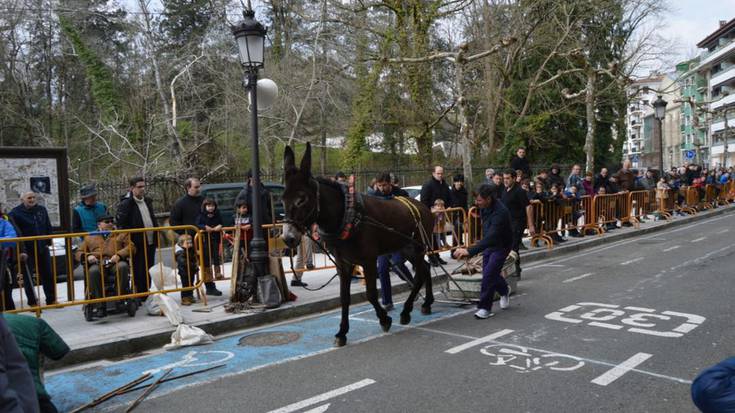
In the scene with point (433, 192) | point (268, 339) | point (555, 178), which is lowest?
point (268, 339)

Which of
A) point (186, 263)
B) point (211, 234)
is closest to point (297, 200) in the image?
point (186, 263)

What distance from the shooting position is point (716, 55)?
68812mm

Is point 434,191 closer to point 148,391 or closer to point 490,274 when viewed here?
point 490,274

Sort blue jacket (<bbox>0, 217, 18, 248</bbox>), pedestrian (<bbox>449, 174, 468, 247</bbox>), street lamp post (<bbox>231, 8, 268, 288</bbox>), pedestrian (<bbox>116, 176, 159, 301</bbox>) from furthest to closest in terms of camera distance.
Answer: pedestrian (<bbox>449, 174, 468, 247</bbox>)
street lamp post (<bbox>231, 8, 268, 288</bbox>)
pedestrian (<bbox>116, 176, 159, 301</bbox>)
blue jacket (<bbox>0, 217, 18, 248</bbox>)

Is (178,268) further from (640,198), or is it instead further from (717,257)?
(640,198)

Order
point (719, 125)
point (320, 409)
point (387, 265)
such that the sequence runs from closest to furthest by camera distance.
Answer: point (320, 409) → point (387, 265) → point (719, 125)

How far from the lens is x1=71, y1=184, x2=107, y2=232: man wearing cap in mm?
8664

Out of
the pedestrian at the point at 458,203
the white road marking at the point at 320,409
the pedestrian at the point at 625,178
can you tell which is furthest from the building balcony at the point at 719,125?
the white road marking at the point at 320,409

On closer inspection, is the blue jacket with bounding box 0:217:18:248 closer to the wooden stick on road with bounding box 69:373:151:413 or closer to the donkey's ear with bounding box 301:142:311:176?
the wooden stick on road with bounding box 69:373:151:413

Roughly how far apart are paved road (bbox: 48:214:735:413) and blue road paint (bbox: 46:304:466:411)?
20 mm

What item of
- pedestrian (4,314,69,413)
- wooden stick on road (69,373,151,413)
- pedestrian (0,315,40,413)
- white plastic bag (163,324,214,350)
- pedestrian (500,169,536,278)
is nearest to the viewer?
pedestrian (0,315,40,413)

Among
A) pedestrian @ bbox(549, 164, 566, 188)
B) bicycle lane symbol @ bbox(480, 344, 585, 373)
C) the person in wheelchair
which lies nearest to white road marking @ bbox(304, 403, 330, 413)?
bicycle lane symbol @ bbox(480, 344, 585, 373)

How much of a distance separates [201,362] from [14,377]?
393 cm

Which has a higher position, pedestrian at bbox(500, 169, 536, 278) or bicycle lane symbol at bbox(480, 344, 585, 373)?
pedestrian at bbox(500, 169, 536, 278)
